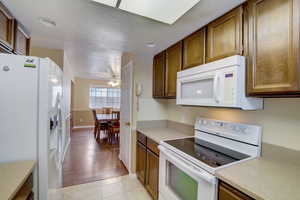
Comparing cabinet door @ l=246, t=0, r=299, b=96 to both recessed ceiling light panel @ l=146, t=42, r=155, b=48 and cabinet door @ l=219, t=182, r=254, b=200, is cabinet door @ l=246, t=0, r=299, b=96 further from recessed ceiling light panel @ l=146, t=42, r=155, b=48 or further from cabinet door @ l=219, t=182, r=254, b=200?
recessed ceiling light panel @ l=146, t=42, r=155, b=48

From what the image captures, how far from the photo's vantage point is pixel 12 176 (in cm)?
105

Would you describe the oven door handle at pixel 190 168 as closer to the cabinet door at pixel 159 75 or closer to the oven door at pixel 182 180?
the oven door at pixel 182 180

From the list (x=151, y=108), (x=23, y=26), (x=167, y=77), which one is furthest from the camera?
(x=151, y=108)

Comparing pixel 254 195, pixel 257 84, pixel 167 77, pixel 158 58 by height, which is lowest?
pixel 254 195

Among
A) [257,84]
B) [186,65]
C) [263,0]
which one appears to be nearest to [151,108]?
[186,65]

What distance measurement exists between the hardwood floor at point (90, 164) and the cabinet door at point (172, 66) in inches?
67.2

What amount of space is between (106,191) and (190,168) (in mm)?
1528

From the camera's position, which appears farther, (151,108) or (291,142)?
(151,108)

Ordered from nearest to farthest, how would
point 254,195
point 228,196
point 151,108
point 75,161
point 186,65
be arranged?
1. point 254,195
2. point 228,196
3. point 186,65
4. point 151,108
5. point 75,161

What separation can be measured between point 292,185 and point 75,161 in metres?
3.41

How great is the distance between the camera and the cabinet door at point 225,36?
122cm

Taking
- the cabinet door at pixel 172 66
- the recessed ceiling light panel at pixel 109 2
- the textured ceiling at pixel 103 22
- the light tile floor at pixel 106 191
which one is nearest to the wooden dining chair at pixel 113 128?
the light tile floor at pixel 106 191

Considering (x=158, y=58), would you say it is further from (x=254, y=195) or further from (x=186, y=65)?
(x=254, y=195)

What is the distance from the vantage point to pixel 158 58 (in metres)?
2.51
